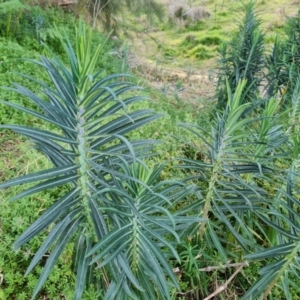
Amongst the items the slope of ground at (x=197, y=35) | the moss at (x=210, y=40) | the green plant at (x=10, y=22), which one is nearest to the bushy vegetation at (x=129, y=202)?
the green plant at (x=10, y=22)

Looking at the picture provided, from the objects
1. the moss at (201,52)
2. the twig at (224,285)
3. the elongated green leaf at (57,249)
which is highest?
the elongated green leaf at (57,249)

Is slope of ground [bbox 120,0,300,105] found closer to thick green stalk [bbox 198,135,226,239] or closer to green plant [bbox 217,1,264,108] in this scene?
green plant [bbox 217,1,264,108]

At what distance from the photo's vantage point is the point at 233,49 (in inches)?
154

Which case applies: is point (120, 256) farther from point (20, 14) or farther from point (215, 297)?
point (20, 14)

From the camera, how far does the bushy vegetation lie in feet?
4.11

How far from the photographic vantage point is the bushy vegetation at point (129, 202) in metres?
1.25

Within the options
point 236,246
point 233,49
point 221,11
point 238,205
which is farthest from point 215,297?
point 221,11

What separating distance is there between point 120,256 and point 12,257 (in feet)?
2.47

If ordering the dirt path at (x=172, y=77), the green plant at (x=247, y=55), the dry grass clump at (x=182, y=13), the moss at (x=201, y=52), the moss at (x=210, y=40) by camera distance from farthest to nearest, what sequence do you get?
the moss at (x=210, y=40)
the moss at (x=201, y=52)
the dry grass clump at (x=182, y=13)
the dirt path at (x=172, y=77)
the green plant at (x=247, y=55)

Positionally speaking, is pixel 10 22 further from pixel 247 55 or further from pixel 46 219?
pixel 46 219

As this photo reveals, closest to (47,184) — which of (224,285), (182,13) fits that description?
(224,285)

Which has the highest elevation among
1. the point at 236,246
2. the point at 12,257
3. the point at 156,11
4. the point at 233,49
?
the point at 156,11

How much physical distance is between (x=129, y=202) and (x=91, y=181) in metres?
0.22

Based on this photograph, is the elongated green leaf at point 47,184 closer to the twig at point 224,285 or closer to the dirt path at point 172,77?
the twig at point 224,285
